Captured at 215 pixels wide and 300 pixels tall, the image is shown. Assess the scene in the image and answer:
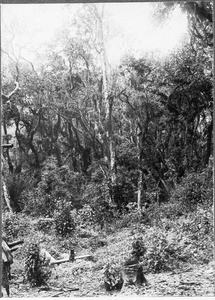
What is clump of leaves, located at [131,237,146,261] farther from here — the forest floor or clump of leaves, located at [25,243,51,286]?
clump of leaves, located at [25,243,51,286]

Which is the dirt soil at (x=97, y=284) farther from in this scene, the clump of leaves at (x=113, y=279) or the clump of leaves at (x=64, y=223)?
the clump of leaves at (x=64, y=223)

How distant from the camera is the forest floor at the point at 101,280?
13.8ft

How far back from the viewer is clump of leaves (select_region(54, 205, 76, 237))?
441 centimetres

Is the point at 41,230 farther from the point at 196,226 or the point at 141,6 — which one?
the point at 141,6

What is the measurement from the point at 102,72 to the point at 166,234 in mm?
2012

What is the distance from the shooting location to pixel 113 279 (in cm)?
421

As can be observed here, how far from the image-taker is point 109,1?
14.9 ft

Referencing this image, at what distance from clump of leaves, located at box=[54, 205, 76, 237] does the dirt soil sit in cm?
35

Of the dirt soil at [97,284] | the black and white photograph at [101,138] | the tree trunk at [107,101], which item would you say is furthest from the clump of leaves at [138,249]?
the tree trunk at [107,101]

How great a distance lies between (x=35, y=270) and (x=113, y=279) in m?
0.85

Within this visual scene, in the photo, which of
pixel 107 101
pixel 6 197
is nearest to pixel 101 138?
pixel 107 101

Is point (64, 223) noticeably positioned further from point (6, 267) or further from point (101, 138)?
point (101, 138)

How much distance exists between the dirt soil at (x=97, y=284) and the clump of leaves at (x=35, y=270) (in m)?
0.07

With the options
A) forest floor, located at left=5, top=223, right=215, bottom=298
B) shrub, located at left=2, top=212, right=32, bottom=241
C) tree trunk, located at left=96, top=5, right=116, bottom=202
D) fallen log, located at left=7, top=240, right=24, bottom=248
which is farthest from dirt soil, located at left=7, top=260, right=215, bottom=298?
tree trunk, located at left=96, top=5, right=116, bottom=202
